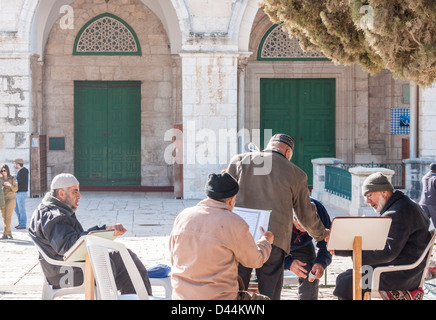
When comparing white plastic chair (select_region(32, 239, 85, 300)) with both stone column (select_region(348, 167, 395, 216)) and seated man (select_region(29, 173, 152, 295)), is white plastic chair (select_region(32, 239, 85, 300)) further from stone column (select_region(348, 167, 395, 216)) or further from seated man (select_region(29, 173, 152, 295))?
stone column (select_region(348, 167, 395, 216))

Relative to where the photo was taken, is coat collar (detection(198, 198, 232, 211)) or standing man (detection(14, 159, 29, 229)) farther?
standing man (detection(14, 159, 29, 229))

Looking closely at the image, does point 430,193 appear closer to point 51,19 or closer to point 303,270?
point 303,270

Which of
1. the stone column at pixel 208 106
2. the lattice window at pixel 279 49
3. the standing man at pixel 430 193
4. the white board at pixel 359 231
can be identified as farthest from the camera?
the lattice window at pixel 279 49

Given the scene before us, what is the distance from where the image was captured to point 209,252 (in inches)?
166

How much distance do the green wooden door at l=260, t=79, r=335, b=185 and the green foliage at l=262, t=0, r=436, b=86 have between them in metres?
10.0

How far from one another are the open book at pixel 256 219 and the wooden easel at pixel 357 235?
0.45m

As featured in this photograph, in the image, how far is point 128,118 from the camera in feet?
58.3

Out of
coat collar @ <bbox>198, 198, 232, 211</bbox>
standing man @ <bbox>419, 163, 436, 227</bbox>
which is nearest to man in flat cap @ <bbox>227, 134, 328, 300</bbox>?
coat collar @ <bbox>198, 198, 232, 211</bbox>

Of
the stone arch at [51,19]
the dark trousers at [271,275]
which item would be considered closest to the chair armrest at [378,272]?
the dark trousers at [271,275]

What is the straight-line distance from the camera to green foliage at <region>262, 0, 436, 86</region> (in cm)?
621

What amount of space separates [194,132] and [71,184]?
30.2 feet

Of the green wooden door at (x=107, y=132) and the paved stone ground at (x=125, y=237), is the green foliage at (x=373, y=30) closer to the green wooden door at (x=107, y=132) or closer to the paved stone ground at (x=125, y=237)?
the paved stone ground at (x=125, y=237)

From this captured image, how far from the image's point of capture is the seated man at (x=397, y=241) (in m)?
5.21

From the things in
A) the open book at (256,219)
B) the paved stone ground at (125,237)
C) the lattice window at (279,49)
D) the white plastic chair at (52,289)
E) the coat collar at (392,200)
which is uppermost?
the lattice window at (279,49)
